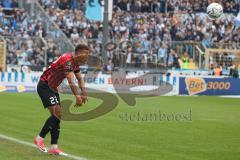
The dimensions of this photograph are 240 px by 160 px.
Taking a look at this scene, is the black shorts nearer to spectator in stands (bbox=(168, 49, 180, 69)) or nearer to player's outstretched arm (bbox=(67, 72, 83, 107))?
player's outstretched arm (bbox=(67, 72, 83, 107))

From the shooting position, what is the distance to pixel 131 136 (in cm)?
1589

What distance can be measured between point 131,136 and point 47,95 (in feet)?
12.5

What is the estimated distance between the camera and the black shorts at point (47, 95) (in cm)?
1253

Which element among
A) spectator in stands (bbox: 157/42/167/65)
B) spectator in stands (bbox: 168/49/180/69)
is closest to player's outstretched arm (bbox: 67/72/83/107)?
spectator in stands (bbox: 157/42/167/65)

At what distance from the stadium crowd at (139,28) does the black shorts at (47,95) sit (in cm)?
2556

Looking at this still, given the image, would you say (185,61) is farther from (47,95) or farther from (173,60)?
(47,95)

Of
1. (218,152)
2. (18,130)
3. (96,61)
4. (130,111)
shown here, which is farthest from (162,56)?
(218,152)

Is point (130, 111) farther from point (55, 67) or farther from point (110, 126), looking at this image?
point (55, 67)

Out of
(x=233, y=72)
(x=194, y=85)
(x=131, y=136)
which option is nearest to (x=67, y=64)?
(x=131, y=136)

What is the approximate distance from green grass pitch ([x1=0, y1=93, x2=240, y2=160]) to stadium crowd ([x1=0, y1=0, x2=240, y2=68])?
1560 cm

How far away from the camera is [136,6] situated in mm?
46344

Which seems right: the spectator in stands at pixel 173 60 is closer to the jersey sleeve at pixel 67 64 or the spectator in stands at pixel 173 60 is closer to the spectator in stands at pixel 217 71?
the spectator in stands at pixel 217 71

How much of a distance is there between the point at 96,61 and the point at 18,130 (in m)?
23.0

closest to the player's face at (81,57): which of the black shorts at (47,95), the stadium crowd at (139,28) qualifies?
the black shorts at (47,95)
